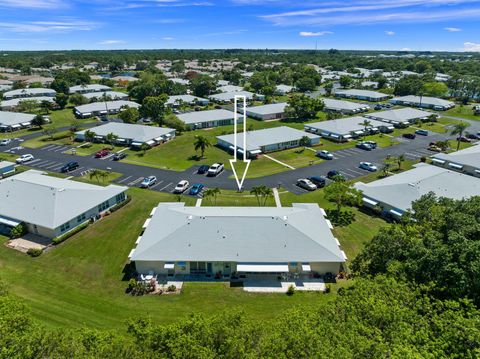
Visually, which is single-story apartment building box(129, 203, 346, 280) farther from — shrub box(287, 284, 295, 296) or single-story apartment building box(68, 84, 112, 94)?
single-story apartment building box(68, 84, 112, 94)

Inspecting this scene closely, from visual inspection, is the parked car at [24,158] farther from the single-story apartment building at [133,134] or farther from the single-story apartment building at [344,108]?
the single-story apartment building at [344,108]

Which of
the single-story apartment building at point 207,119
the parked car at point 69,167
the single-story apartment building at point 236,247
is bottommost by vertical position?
the single-story apartment building at point 236,247

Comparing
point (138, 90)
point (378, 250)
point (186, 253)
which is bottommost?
point (186, 253)

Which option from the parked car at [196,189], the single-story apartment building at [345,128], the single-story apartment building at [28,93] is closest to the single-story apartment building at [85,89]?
the single-story apartment building at [28,93]

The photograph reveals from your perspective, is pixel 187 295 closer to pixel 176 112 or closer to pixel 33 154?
pixel 33 154

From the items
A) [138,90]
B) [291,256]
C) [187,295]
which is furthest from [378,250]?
[138,90]

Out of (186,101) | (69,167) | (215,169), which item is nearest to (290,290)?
(215,169)

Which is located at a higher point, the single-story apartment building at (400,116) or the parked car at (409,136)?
the single-story apartment building at (400,116)
